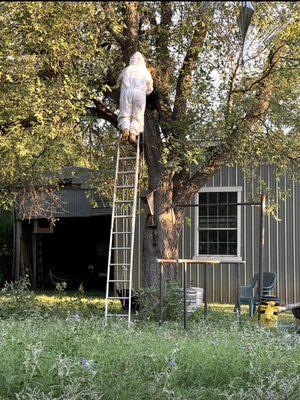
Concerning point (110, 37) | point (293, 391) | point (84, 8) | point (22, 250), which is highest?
point (110, 37)

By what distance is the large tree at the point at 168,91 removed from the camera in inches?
326

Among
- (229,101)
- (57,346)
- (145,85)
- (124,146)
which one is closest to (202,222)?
(124,146)

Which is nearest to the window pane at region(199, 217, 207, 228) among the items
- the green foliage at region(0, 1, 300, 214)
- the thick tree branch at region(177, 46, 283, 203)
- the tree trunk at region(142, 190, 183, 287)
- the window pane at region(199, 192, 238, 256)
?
the window pane at region(199, 192, 238, 256)

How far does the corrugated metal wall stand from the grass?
7.91m

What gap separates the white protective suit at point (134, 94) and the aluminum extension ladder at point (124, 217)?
409mm

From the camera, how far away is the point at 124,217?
9656 mm

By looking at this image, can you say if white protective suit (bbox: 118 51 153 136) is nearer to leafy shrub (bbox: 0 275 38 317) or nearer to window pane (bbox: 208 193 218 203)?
leafy shrub (bbox: 0 275 38 317)

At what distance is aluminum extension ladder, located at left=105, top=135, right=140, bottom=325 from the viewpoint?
8.88 meters

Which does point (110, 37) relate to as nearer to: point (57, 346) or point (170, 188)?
point (170, 188)

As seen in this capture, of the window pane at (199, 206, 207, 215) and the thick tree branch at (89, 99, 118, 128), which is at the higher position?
the thick tree branch at (89, 99, 118, 128)

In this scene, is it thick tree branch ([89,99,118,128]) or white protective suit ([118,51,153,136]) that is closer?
white protective suit ([118,51,153,136])

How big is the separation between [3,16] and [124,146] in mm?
3908

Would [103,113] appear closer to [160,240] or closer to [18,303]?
[160,240]

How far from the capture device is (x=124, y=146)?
11.2 m
